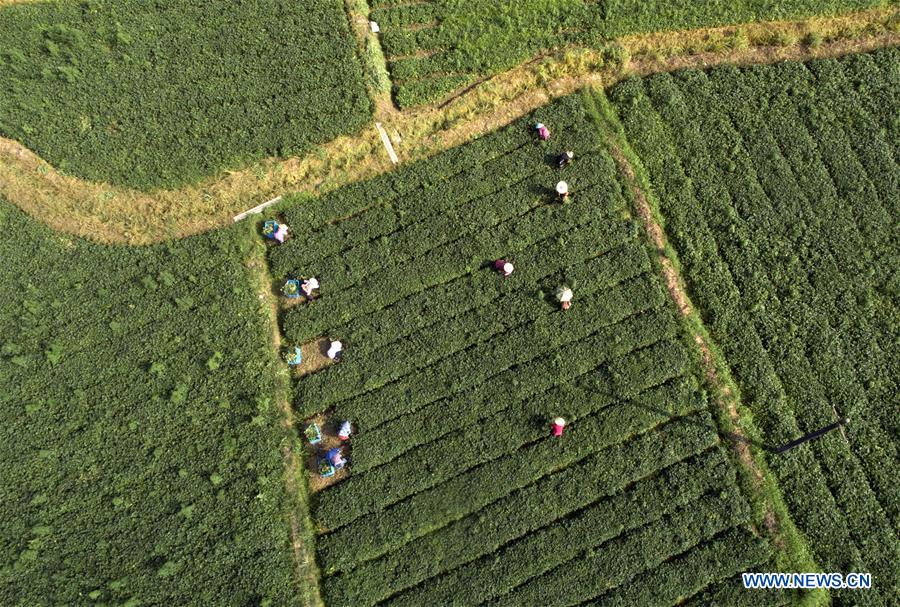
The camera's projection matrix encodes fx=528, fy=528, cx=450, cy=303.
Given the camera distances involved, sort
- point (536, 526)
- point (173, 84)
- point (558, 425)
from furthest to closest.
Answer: point (173, 84)
point (558, 425)
point (536, 526)

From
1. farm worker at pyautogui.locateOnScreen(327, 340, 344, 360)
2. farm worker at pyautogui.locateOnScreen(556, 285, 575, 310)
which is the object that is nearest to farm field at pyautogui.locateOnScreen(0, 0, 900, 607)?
farm worker at pyautogui.locateOnScreen(556, 285, 575, 310)

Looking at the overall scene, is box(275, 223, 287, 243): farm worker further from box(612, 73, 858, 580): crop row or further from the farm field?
box(612, 73, 858, 580): crop row

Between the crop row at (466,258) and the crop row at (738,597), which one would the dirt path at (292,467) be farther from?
the crop row at (738,597)

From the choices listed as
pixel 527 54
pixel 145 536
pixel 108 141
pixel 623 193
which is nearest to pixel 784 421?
pixel 623 193

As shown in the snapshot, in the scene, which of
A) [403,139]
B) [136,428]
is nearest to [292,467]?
[136,428]

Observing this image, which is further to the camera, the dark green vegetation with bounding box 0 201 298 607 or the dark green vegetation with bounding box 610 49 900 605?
the dark green vegetation with bounding box 610 49 900 605

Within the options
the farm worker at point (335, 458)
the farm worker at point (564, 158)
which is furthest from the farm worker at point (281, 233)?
the farm worker at point (564, 158)

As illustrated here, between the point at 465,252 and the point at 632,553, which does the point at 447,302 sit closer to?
the point at 465,252
